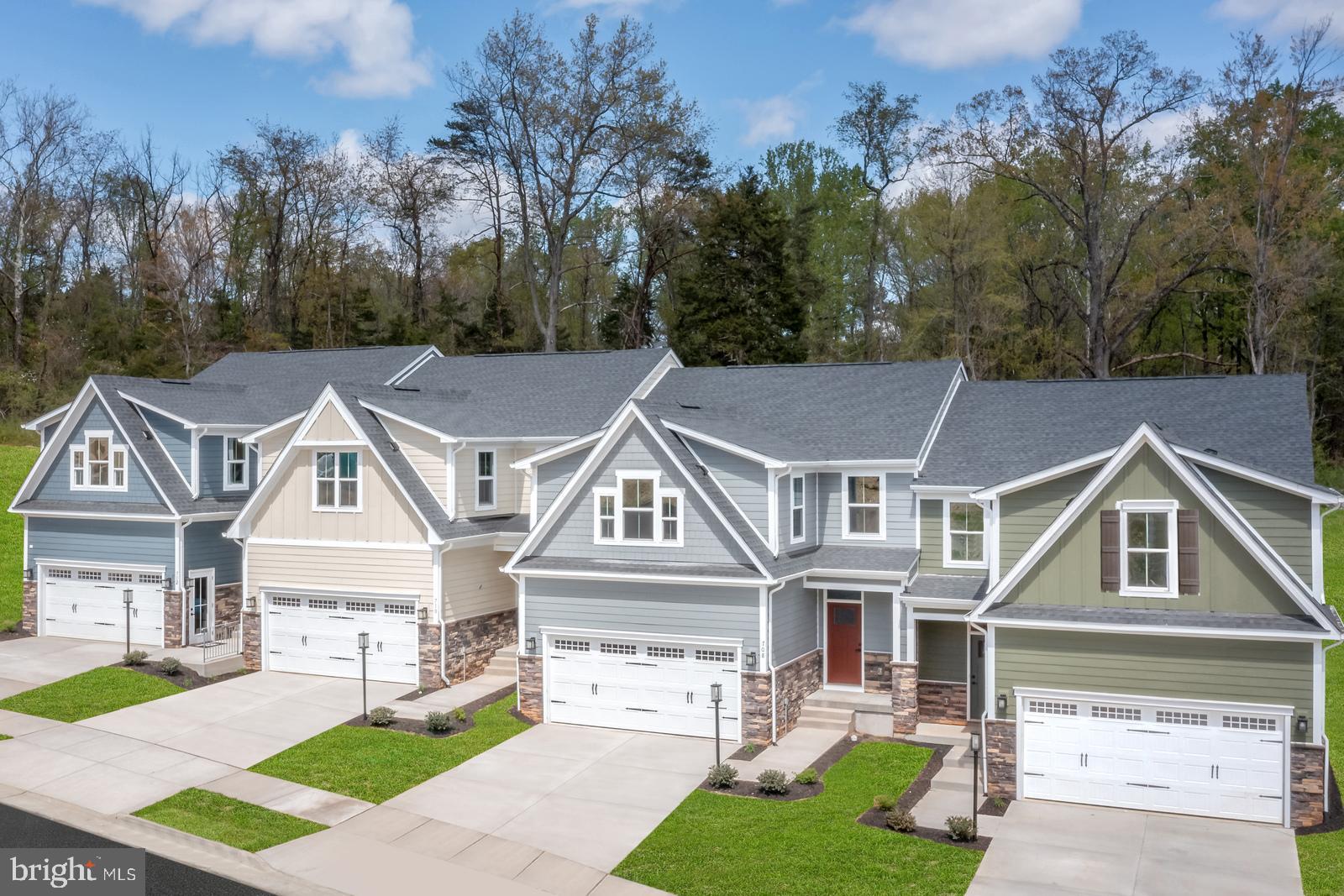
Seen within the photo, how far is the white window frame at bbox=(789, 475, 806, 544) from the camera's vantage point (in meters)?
21.0

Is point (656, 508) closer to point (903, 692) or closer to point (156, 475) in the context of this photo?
point (903, 692)

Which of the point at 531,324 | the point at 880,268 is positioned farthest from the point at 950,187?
the point at 531,324

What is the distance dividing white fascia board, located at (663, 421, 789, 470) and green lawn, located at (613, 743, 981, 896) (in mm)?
5880

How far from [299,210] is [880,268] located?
28.4 meters

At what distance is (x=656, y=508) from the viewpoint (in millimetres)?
20312

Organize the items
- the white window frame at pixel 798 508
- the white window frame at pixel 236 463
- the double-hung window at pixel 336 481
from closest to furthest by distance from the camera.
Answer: the white window frame at pixel 798 508 → the double-hung window at pixel 336 481 → the white window frame at pixel 236 463

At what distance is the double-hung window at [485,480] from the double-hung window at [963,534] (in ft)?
33.5

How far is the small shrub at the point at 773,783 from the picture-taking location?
653 inches

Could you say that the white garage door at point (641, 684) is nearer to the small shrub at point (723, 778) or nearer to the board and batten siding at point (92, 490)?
the small shrub at point (723, 778)

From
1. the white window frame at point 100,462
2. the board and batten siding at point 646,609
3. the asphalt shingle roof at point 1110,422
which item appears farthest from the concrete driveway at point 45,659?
the asphalt shingle roof at point 1110,422

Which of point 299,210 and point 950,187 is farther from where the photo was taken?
point 299,210

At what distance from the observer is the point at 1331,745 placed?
60.7ft

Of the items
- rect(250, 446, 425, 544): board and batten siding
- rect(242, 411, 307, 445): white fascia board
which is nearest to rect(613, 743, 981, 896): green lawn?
rect(250, 446, 425, 544): board and batten siding

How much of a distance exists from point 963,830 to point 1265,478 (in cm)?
709
